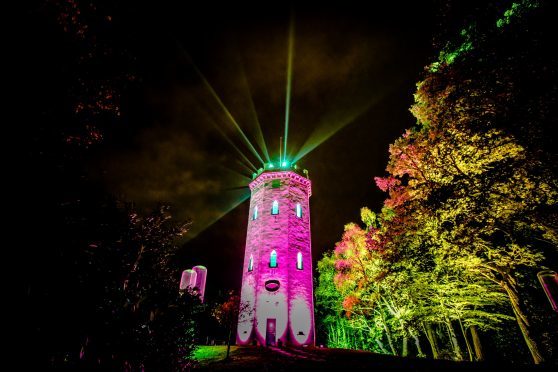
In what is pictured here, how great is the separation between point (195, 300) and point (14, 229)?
4.71 meters

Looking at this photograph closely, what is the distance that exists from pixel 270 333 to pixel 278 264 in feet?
16.2

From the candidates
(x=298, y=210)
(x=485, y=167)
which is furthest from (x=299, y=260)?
(x=485, y=167)

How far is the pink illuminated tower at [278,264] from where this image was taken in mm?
20562

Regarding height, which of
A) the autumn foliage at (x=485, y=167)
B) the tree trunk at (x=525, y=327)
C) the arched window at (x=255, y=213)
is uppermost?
the arched window at (x=255, y=213)

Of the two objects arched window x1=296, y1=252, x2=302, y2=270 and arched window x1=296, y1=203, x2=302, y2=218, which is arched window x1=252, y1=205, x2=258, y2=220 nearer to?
arched window x1=296, y1=203, x2=302, y2=218

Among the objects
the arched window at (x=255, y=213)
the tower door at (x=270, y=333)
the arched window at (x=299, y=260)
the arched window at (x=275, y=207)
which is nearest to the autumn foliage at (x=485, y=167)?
the arched window at (x=299, y=260)

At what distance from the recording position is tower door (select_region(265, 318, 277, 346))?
66.0 feet

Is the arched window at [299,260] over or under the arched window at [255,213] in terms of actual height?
under

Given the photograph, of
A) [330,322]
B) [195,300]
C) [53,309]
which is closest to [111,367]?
[53,309]

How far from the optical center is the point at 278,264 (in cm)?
2244

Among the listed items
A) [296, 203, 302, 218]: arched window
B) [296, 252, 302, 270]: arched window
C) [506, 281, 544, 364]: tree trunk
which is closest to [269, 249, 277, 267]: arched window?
[296, 252, 302, 270]: arched window

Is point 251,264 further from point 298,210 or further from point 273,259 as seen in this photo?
point 298,210

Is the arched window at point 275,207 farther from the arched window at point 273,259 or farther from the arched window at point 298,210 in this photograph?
the arched window at point 273,259

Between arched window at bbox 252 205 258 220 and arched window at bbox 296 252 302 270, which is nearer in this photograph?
arched window at bbox 296 252 302 270
